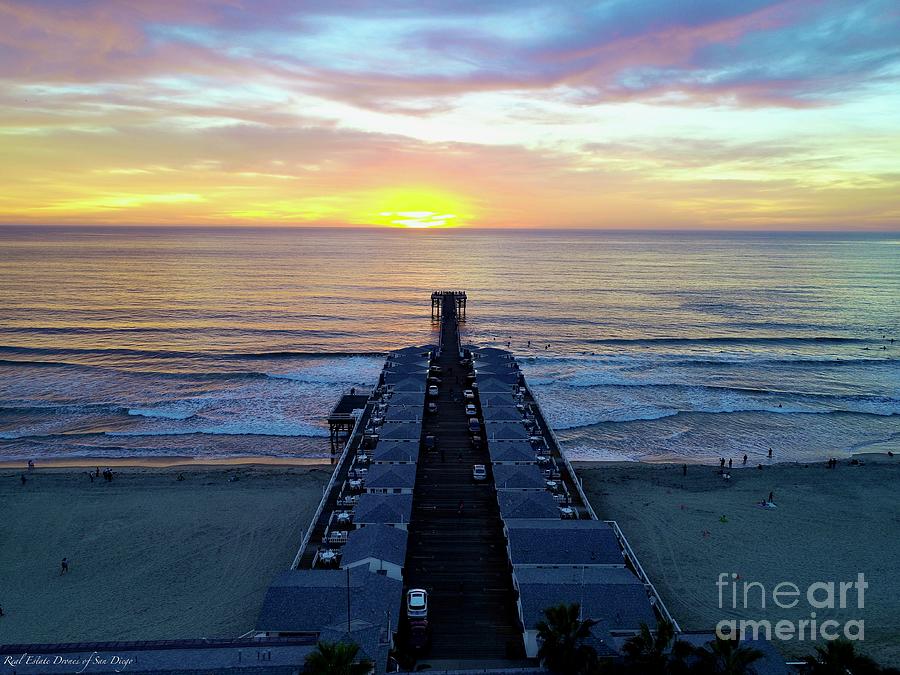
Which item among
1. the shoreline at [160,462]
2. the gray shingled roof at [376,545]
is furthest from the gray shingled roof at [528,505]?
the shoreline at [160,462]

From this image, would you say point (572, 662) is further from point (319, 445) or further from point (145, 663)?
point (319, 445)

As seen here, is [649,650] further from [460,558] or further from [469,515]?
[469,515]

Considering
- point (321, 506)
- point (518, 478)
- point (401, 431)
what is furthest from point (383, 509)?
point (401, 431)

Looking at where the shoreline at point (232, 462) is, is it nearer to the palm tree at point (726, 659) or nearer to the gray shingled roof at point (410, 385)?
the gray shingled roof at point (410, 385)

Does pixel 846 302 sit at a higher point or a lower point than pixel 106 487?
higher

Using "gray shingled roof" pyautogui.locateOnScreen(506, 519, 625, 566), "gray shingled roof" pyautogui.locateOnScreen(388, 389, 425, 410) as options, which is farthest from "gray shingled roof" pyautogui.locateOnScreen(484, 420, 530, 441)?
"gray shingled roof" pyautogui.locateOnScreen(506, 519, 625, 566)

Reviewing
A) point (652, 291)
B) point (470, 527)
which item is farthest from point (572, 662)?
point (652, 291)

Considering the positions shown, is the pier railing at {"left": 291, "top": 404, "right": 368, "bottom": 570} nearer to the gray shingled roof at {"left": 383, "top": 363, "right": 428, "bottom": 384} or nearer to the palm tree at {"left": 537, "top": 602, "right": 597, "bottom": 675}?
the gray shingled roof at {"left": 383, "top": 363, "right": 428, "bottom": 384}
